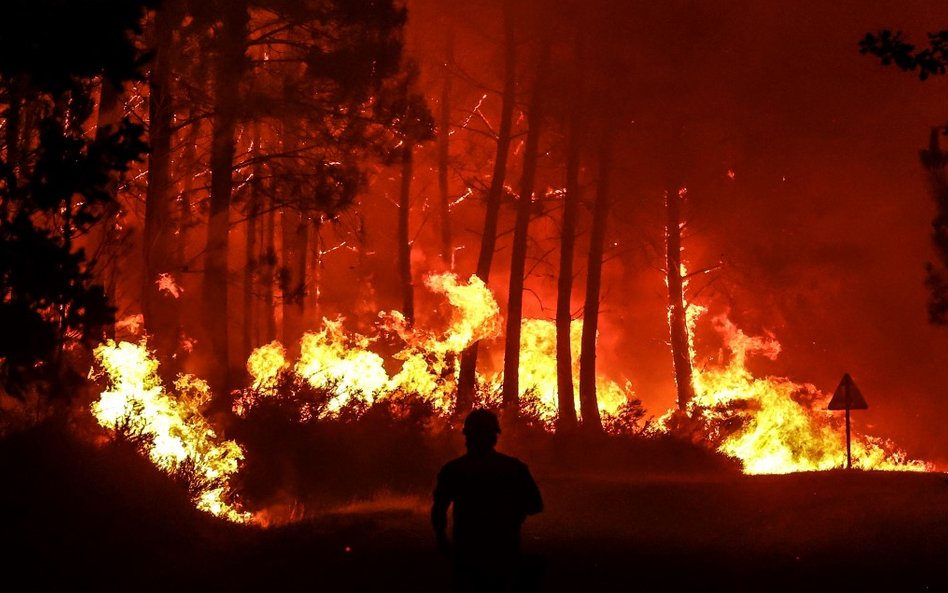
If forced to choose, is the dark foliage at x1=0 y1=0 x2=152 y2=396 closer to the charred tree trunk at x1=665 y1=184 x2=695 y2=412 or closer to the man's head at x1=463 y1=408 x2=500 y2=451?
the man's head at x1=463 y1=408 x2=500 y2=451

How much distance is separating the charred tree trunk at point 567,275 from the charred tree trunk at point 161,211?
1398 centimetres

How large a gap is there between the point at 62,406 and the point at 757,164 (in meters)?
32.6

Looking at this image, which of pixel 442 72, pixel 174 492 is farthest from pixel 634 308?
pixel 174 492

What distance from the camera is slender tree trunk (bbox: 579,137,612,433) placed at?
32594mm

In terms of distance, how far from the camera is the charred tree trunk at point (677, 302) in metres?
37.5

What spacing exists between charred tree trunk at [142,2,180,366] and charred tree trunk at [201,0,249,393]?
0.74m

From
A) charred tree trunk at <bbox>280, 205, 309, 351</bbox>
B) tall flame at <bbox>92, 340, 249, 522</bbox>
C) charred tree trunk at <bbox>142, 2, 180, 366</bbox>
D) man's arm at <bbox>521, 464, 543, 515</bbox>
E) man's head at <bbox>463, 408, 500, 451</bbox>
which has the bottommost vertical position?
man's arm at <bbox>521, 464, 543, 515</bbox>

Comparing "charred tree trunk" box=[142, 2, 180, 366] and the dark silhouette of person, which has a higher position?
"charred tree trunk" box=[142, 2, 180, 366]

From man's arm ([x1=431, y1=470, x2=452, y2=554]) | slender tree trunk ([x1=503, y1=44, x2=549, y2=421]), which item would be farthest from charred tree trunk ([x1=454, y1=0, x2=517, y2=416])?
man's arm ([x1=431, y1=470, x2=452, y2=554])

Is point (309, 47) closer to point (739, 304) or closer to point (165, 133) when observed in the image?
point (165, 133)

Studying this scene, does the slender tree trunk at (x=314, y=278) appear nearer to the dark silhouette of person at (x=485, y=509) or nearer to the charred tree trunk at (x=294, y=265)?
the charred tree trunk at (x=294, y=265)

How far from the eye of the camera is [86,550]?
419 inches

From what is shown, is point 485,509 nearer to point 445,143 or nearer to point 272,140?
point 272,140

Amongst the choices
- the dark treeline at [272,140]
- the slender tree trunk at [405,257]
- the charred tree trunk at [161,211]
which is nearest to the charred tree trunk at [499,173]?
the dark treeline at [272,140]
